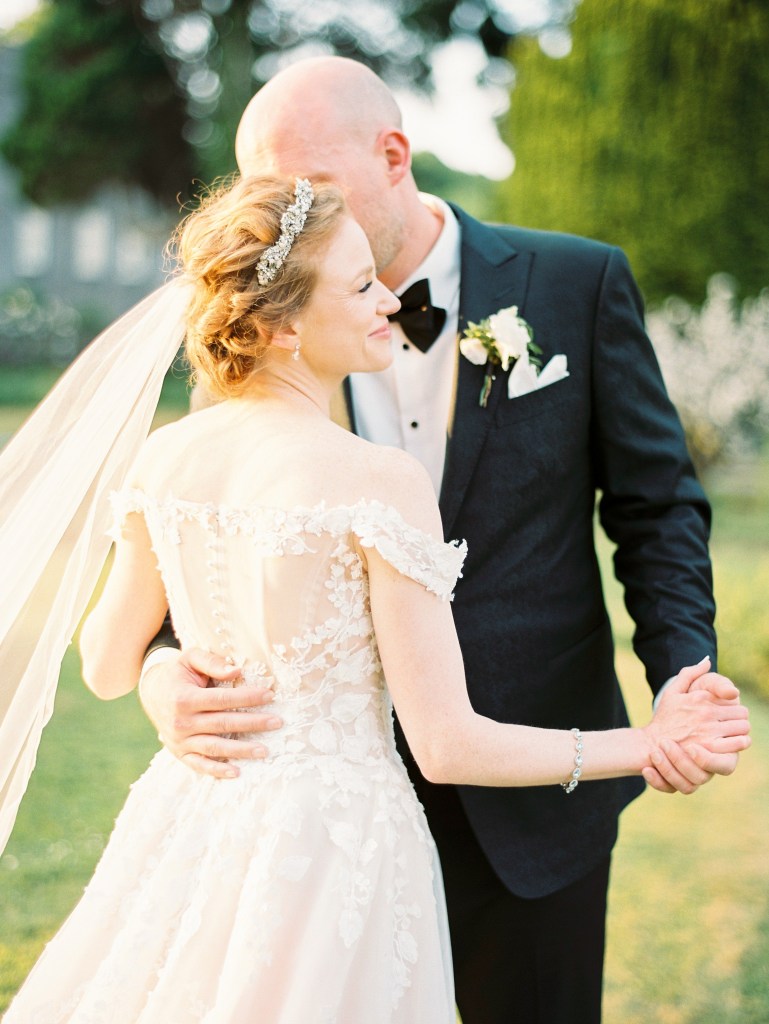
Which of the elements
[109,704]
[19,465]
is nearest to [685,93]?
[109,704]

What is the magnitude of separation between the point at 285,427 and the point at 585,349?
0.90m

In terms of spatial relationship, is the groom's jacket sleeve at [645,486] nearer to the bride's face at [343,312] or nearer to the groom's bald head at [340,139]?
the groom's bald head at [340,139]

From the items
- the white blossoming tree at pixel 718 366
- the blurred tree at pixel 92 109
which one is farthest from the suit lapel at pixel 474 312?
the blurred tree at pixel 92 109

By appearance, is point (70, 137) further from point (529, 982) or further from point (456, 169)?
point (529, 982)

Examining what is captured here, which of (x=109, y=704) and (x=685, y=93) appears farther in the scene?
(x=685, y=93)

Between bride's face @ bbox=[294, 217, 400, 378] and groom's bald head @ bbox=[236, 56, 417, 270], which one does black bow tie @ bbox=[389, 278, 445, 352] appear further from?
bride's face @ bbox=[294, 217, 400, 378]

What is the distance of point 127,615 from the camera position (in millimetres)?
1938

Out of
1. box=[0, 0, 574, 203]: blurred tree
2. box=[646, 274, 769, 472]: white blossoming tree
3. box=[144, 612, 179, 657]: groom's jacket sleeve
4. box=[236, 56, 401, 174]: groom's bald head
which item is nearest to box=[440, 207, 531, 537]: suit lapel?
box=[236, 56, 401, 174]: groom's bald head

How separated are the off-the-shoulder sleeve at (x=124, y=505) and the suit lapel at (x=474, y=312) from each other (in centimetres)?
64

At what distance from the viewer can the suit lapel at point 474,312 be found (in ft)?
7.33

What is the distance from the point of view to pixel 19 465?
2139 millimetres

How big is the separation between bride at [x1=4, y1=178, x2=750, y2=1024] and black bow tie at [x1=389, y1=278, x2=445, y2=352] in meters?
0.63

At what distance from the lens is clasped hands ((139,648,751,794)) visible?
5.74 ft

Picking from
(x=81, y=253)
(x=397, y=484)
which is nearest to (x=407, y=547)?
(x=397, y=484)
